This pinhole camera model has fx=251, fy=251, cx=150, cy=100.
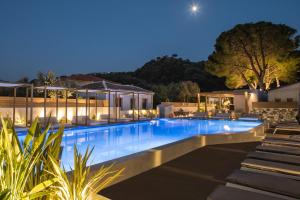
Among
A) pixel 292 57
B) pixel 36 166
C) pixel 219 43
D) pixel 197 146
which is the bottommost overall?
pixel 197 146

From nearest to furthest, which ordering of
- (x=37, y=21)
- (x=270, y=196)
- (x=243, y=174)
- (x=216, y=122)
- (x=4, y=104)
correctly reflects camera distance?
(x=270, y=196)
(x=243, y=174)
(x=4, y=104)
(x=216, y=122)
(x=37, y=21)

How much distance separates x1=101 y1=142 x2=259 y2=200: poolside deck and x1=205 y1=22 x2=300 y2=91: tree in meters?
17.3

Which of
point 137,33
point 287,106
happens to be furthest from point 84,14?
point 287,106

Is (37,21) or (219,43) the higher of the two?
(37,21)

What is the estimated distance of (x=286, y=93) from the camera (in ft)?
58.2

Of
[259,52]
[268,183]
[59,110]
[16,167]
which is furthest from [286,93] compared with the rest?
[16,167]

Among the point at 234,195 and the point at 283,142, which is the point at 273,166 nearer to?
the point at 234,195

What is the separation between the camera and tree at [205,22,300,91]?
20500 mm

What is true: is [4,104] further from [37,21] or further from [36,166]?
[37,21]

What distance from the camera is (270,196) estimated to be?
2.61 m

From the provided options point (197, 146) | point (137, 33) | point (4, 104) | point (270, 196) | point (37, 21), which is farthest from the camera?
point (137, 33)

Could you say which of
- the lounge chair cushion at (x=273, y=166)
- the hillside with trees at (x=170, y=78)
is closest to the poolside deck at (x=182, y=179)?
the lounge chair cushion at (x=273, y=166)

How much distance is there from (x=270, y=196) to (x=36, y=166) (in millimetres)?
2289

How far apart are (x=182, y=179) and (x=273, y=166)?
1404 mm
